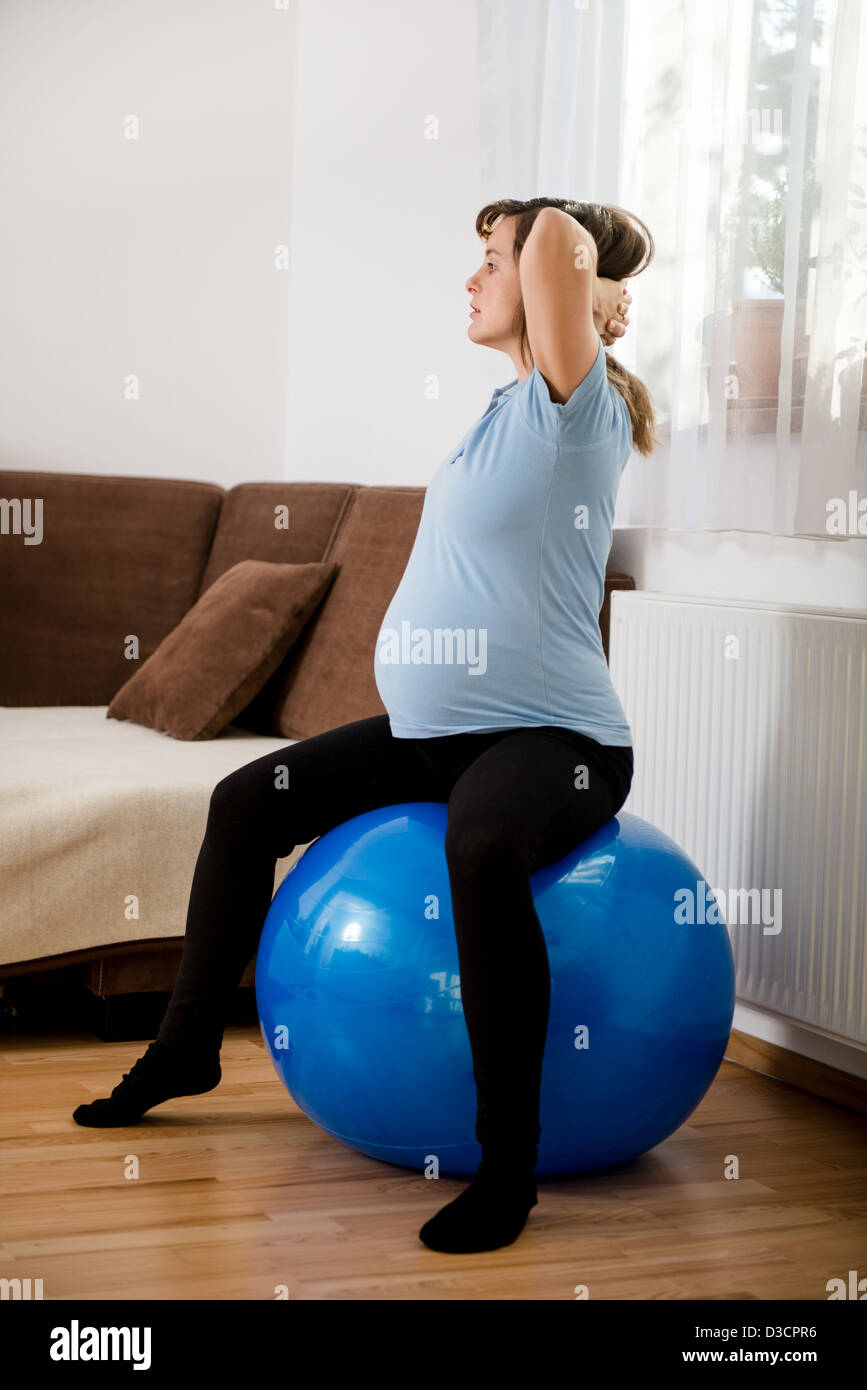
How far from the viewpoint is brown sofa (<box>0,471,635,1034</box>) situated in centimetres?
229

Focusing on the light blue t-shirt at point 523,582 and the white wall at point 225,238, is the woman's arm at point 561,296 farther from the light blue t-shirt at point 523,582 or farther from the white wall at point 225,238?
the white wall at point 225,238

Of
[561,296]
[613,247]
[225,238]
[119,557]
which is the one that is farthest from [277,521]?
[561,296]

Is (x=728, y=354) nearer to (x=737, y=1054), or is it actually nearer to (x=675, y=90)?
(x=675, y=90)

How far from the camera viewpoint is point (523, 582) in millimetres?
1790

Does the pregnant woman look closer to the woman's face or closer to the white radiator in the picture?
the woman's face

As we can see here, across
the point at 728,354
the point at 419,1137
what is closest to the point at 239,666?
the point at 728,354

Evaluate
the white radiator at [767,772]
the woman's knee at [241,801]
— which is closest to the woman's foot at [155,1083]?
the woman's knee at [241,801]

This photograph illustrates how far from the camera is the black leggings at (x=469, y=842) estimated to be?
159 centimetres

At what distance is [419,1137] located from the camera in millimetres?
1744

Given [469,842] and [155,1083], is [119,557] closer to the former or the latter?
[155,1083]

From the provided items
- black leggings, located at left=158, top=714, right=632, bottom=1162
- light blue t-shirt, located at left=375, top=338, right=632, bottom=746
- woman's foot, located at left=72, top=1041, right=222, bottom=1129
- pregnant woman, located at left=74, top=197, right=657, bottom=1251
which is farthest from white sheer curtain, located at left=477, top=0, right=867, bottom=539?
woman's foot, located at left=72, top=1041, right=222, bottom=1129

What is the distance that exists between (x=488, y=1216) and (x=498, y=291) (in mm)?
1090

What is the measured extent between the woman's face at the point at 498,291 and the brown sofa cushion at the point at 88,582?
4.97 ft

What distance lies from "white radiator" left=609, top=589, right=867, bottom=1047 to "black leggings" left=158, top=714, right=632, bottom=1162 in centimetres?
36
